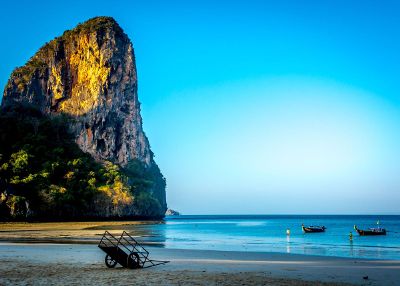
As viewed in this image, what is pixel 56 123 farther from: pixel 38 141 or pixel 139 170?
pixel 139 170

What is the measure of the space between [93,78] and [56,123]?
27.4 m

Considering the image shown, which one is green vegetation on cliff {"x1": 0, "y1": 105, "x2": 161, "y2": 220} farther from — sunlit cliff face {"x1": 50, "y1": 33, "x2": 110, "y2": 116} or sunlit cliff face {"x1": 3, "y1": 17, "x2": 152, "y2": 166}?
sunlit cliff face {"x1": 50, "y1": 33, "x2": 110, "y2": 116}

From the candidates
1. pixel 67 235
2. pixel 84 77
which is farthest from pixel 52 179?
pixel 84 77

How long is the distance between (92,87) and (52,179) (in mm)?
60502

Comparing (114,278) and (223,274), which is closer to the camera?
(114,278)

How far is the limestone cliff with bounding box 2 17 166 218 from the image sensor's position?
150 meters

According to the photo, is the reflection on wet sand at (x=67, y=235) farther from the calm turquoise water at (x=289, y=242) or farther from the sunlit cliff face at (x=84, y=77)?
the sunlit cliff face at (x=84, y=77)

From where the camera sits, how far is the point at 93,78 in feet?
517

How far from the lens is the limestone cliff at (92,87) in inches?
5920

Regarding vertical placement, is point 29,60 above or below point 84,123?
above

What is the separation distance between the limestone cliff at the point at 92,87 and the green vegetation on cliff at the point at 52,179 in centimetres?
1238

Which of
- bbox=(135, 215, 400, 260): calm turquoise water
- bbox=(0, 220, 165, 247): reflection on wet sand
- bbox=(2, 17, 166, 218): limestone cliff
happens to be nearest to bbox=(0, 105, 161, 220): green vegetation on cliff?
bbox=(2, 17, 166, 218): limestone cliff

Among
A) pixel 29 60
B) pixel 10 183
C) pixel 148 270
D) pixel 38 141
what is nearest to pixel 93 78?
pixel 29 60

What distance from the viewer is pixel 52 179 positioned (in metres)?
104
